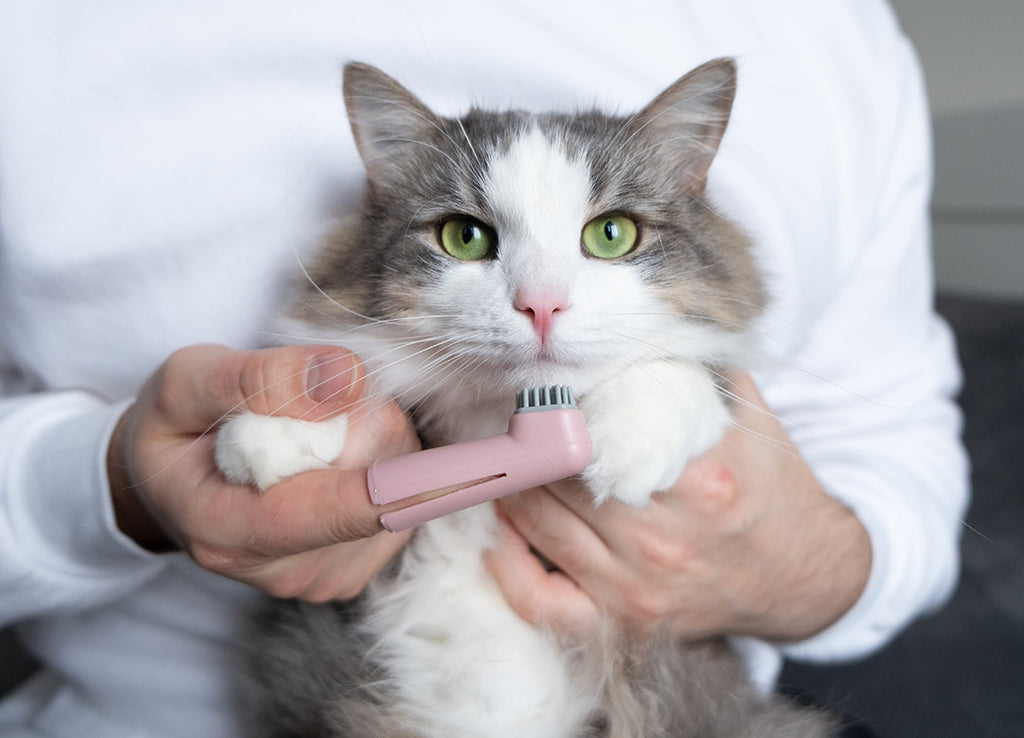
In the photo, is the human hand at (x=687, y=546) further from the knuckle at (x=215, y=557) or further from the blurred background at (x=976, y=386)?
the knuckle at (x=215, y=557)

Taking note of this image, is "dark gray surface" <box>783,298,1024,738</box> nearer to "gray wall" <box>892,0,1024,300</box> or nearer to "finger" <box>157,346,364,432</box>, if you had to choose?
"gray wall" <box>892,0,1024,300</box>

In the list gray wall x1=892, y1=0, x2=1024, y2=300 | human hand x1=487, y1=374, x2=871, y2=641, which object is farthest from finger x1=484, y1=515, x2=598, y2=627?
gray wall x1=892, y1=0, x2=1024, y2=300

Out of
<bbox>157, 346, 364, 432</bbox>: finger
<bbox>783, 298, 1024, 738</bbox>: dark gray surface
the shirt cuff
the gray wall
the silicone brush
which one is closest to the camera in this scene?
the silicone brush

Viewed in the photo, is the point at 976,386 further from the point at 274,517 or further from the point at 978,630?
the point at 274,517

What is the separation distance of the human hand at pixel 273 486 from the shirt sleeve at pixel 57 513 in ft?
0.28

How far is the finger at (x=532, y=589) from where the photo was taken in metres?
0.93

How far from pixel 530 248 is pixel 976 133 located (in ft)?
6.48

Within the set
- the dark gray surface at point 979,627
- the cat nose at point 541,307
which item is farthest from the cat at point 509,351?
the dark gray surface at point 979,627

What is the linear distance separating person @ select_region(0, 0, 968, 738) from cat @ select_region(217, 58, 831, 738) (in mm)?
64

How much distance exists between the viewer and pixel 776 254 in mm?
1214

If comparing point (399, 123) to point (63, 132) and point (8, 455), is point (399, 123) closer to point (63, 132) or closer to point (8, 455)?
point (63, 132)

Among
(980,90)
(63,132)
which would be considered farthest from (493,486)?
(980,90)

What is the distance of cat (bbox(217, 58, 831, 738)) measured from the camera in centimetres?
79

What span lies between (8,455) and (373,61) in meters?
0.81
